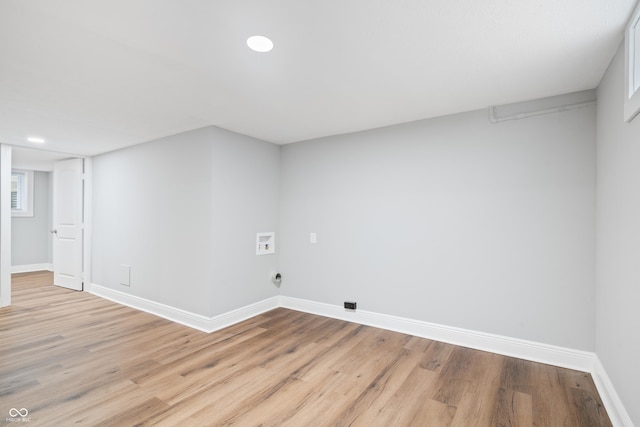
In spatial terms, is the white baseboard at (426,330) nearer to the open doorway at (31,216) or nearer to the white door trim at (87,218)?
the white door trim at (87,218)

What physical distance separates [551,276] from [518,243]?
0.37 m

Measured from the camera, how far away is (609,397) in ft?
6.47

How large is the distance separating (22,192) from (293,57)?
8.16 m

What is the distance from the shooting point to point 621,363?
1805mm

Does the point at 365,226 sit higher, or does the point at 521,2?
the point at 521,2

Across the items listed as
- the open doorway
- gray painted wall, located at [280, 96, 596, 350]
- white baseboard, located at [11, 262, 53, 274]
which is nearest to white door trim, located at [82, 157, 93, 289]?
the open doorway

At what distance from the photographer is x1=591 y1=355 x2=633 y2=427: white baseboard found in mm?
1741

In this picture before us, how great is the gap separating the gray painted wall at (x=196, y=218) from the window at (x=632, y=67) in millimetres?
3432

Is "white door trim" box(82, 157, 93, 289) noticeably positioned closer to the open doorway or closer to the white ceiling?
the open doorway

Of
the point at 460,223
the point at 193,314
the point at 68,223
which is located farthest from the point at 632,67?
the point at 68,223

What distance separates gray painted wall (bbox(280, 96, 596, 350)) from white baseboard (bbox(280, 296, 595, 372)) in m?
0.06

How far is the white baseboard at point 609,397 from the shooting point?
1741 millimetres

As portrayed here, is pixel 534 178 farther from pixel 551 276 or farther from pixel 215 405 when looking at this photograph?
pixel 215 405

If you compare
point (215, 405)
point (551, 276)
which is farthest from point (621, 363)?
point (215, 405)
